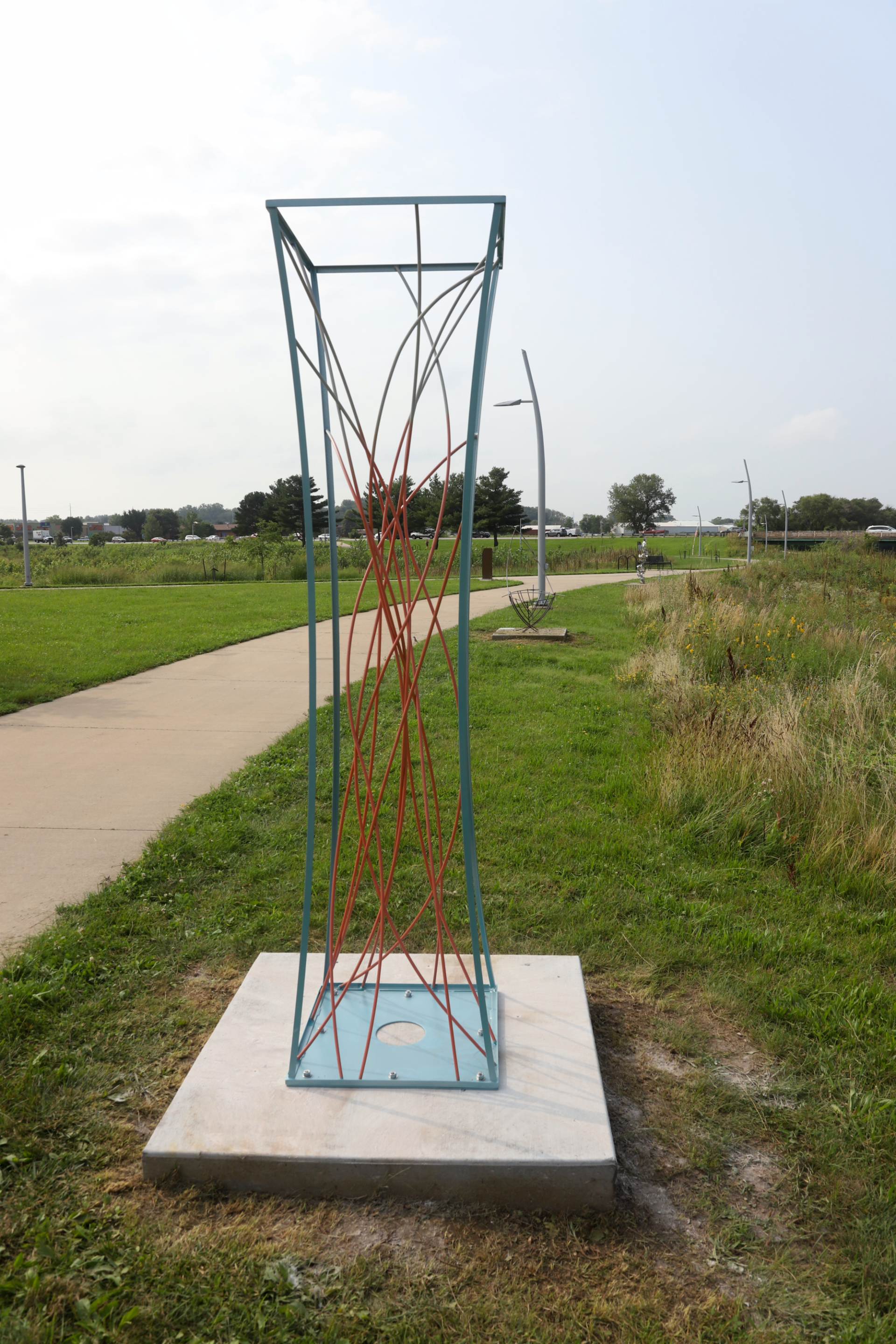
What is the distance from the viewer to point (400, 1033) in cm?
254

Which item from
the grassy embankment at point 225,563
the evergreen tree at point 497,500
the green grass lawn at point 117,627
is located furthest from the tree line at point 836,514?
the green grass lawn at point 117,627

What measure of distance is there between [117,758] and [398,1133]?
3.99m

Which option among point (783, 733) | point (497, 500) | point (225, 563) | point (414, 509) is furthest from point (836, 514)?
point (783, 733)

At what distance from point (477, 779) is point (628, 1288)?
3341mm

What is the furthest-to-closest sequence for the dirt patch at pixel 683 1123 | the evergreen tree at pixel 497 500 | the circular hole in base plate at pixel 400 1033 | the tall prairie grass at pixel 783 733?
the evergreen tree at pixel 497 500 → the tall prairie grass at pixel 783 733 → the circular hole in base plate at pixel 400 1033 → the dirt patch at pixel 683 1123

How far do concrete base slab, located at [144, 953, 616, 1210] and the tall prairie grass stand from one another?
1.98 meters

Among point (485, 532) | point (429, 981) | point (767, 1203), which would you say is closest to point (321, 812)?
point (429, 981)

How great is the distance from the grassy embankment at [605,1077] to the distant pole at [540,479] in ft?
25.3

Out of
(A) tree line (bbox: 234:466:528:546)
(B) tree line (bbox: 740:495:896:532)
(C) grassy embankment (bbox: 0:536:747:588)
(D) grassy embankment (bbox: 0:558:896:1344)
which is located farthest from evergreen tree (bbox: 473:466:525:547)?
(D) grassy embankment (bbox: 0:558:896:1344)

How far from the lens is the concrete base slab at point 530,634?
430 inches

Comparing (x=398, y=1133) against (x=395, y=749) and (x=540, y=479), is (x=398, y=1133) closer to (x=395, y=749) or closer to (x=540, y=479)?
(x=395, y=749)

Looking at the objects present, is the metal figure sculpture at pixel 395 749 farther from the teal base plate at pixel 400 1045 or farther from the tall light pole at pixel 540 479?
A: the tall light pole at pixel 540 479

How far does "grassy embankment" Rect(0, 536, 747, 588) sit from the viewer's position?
23484mm

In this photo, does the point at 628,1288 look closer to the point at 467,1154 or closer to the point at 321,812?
the point at 467,1154
